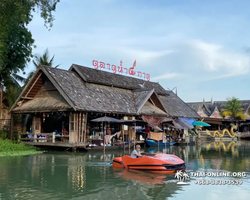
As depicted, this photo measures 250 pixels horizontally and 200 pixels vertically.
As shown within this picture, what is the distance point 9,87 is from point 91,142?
10.4 m

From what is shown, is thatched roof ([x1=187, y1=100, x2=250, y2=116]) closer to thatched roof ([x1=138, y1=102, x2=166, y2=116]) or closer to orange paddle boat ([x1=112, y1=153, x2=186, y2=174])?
thatched roof ([x1=138, y1=102, x2=166, y2=116])

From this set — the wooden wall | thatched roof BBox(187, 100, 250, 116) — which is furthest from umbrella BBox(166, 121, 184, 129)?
thatched roof BBox(187, 100, 250, 116)

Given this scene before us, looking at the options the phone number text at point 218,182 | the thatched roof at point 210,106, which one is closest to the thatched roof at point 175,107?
the thatched roof at point 210,106

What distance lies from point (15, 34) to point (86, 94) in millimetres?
6660

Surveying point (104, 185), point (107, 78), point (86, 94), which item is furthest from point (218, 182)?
point (107, 78)

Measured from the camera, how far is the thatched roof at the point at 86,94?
20766 mm

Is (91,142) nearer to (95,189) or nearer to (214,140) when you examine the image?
(95,189)

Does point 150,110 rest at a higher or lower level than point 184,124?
higher

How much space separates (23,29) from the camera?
22766 millimetres

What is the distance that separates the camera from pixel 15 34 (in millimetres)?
21969

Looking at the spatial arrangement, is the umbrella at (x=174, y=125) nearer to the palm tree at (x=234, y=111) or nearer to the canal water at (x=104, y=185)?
the canal water at (x=104, y=185)

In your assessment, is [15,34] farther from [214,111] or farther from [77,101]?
[214,111]

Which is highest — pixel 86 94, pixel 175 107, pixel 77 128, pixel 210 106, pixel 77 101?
pixel 210 106

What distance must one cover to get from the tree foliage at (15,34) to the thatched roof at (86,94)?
9.70ft
